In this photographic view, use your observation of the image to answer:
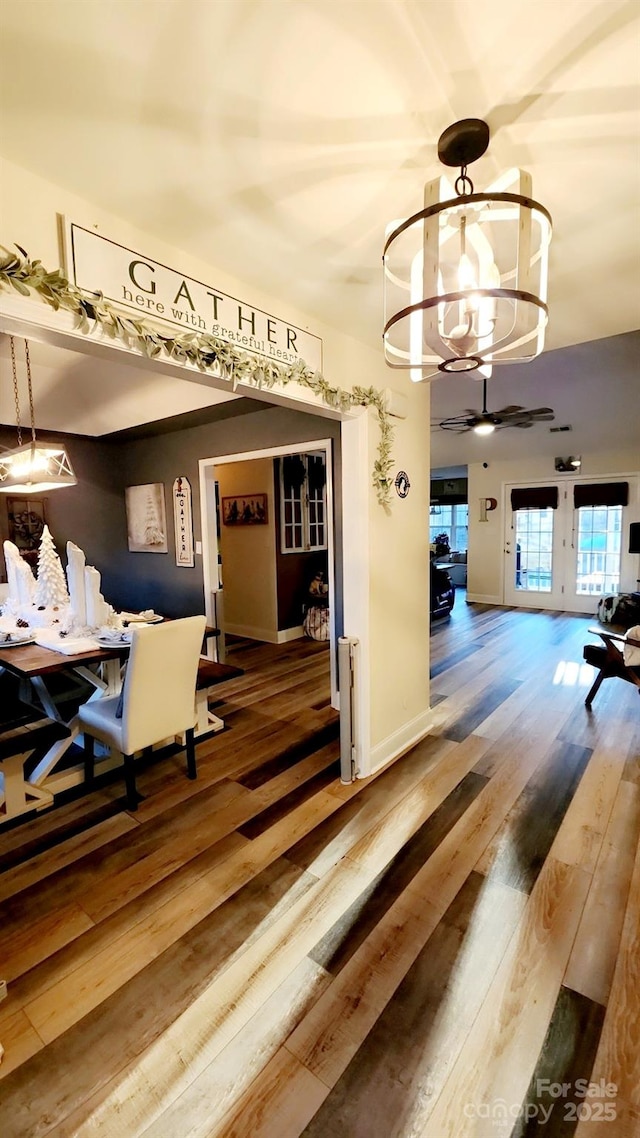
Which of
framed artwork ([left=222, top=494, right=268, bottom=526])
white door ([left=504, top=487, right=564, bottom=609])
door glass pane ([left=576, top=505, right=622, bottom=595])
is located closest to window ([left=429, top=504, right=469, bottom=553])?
white door ([left=504, top=487, right=564, bottom=609])

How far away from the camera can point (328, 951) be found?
1659 mm

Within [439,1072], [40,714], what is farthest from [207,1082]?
[40,714]

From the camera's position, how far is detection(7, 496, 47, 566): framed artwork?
4.76 meters

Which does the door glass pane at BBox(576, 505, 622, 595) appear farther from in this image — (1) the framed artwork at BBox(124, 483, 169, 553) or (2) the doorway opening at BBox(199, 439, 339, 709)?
(1) the framed artwork at BBox(124, 483, 169, 553)

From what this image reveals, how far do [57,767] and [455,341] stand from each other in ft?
10.5

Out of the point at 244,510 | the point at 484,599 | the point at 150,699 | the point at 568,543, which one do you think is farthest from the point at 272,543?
the point at 568,543

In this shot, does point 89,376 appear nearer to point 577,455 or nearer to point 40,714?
point 40,714

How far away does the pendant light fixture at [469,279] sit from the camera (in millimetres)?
1083

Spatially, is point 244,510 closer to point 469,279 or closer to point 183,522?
point 183,522

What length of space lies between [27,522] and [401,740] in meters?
4.42

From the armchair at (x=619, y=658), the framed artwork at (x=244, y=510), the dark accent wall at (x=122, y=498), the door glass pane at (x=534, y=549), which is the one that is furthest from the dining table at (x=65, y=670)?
the door glass pane at (x=534, y=549)

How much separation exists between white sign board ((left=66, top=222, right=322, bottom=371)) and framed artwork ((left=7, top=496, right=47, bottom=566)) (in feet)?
13.3

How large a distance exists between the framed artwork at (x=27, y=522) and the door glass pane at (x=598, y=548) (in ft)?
25.1

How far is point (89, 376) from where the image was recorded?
3.71 meters
